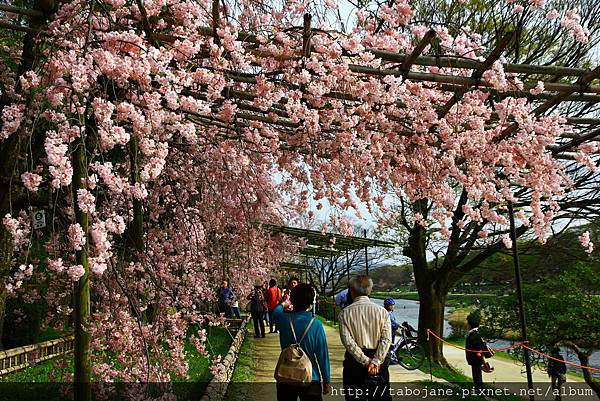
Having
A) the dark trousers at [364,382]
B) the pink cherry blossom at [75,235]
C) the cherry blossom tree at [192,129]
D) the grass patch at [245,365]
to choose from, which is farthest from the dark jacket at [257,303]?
the pink cherry blossom at [75,235]

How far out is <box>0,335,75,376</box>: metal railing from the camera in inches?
268

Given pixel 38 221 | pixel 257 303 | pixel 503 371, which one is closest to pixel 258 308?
pixel 257 303

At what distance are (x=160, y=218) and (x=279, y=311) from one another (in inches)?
142

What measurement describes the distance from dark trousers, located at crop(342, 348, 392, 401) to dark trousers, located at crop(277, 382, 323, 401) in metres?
0.60

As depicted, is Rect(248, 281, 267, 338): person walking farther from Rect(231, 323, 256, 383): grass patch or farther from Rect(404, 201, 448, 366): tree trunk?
Rect(404, 201, 448, 366): tree trunk

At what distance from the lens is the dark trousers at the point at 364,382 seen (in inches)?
157

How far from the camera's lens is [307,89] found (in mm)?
3730

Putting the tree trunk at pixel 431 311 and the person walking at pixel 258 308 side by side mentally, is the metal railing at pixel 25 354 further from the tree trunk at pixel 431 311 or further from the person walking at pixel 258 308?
the tree trunk at pixel 431 311

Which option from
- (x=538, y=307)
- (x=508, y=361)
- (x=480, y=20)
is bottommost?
(x=508, y=361)

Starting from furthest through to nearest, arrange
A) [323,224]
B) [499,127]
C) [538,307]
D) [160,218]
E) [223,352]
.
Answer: [538,307] < [223,352] < [160,218] < [323,224] < [499,127]

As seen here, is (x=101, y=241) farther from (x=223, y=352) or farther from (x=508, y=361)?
(x=508, y=361)

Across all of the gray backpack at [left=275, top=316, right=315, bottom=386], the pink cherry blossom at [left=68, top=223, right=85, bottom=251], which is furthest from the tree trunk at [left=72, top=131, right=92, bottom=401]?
the gray backpack at [left=275, top=316, right=315, bottom=386]

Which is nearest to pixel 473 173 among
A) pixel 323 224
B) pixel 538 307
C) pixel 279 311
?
pixel 323 224

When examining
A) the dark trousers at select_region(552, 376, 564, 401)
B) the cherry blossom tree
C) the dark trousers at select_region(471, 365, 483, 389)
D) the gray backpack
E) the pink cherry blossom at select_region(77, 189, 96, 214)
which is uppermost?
the cherry blossom tree
